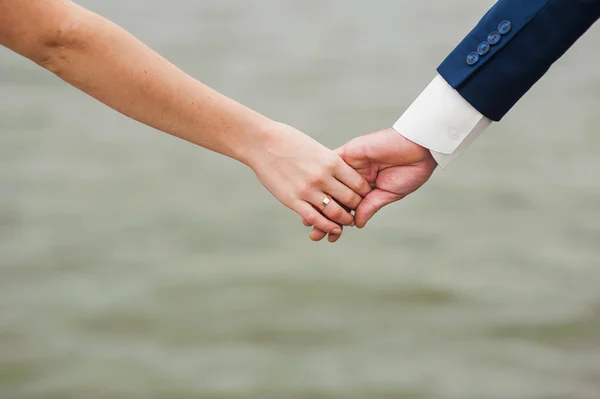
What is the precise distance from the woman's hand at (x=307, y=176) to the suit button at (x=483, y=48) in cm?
41

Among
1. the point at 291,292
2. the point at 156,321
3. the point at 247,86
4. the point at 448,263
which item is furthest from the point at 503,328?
the point at 247,86

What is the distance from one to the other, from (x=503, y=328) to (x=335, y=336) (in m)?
0.48

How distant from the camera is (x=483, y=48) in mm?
1916

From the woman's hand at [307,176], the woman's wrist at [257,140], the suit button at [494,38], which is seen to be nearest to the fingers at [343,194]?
the woman's hand at [307,176]

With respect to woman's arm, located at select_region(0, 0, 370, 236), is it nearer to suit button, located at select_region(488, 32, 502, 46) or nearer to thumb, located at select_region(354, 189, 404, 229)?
thumb, located at select_region(354, 189, 404, 229)

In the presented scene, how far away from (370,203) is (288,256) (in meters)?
0.74

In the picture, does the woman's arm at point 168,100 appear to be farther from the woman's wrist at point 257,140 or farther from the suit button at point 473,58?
the suit button at point 473,58

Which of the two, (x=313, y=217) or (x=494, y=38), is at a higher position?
(x=494, y=38)

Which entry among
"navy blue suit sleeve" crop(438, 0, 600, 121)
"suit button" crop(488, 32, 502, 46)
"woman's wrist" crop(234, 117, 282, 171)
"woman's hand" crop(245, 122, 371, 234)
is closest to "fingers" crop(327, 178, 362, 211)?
"woman's hand" crop(245, 122, 371, 234)

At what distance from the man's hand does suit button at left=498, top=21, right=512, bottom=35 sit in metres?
0.34

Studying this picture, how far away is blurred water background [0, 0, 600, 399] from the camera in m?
2.45

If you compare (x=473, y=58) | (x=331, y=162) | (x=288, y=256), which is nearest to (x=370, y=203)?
(x=331, y=162)

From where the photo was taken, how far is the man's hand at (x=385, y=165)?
6.96 feet

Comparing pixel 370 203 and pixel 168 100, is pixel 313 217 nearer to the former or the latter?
pixel 370 203
